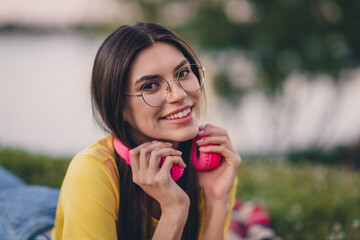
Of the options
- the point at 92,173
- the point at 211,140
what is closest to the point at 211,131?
the point at 211,140

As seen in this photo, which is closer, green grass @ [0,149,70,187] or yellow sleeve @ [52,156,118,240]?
yellow sleeve @ [52,156,118,240]

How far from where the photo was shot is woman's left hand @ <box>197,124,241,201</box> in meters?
2.25

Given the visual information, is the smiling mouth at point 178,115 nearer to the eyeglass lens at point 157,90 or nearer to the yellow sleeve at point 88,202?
the eyeglass lens at point 157,90

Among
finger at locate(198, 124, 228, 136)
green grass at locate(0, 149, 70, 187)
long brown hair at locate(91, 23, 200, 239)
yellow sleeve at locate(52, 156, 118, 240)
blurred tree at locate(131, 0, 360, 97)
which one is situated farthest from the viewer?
blurred tree at locate(131, 0, 360, 97)

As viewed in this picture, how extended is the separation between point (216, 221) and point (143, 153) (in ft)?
2.53

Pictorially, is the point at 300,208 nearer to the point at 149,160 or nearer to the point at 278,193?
the point at 278,193

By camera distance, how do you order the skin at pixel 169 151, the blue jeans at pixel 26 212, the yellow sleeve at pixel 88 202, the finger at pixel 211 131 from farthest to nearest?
the blue jeans at pixel 26 212
the finger at pixel 211 131
the skin at pixel 169 151
the yellow sleeve at pixel 88 202

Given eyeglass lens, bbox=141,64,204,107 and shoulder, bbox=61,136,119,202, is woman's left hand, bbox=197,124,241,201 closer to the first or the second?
eyeglass lens, bbox=141,64,204,107

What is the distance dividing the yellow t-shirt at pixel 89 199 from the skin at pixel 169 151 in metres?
0.20

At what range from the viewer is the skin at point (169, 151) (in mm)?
1957

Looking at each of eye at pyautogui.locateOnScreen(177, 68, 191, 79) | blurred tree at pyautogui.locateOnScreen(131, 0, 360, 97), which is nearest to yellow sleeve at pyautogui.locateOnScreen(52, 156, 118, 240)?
eye at pyautogui.locateOnScreen(177, 68, 191, 79)

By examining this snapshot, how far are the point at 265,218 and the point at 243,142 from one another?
880cm

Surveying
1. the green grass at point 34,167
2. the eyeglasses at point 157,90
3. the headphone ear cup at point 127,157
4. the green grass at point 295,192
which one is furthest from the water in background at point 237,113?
the eyeglasses at point 157,90

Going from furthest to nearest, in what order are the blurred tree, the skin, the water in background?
1. the water in background
2. the blurred tree
3. the skin
